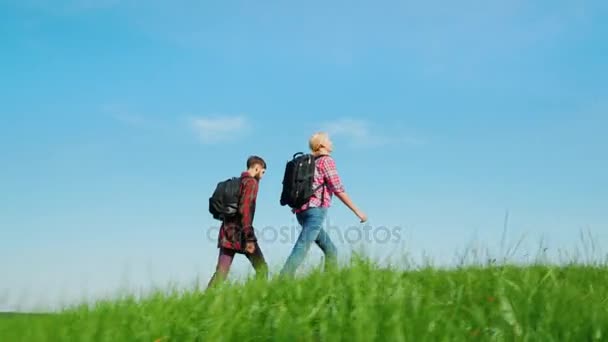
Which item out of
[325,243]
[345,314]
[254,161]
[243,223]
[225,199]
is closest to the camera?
[345,314]

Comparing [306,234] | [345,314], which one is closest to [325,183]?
[306,234]

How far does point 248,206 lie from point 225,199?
0.41m

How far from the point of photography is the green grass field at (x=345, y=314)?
498cm

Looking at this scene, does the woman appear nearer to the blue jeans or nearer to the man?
the blue jeans

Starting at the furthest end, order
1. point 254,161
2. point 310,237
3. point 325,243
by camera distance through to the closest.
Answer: point 254,161 → point 325,243 → point 310,237

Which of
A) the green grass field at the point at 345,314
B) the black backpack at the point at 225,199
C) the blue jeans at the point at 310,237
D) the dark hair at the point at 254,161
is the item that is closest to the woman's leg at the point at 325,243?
the blue jeans at the point at 310,237

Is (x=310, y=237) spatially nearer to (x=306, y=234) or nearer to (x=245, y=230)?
(x=306, y=234)

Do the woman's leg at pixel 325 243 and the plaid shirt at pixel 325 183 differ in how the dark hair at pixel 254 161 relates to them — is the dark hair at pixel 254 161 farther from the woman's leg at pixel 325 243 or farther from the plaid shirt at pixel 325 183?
the woman's leg at pixel 325 243

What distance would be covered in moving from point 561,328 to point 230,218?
252 inches

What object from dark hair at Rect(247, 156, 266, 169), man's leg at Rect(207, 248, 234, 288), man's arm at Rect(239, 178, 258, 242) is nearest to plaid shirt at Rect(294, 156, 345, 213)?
A: man's arm at Rect(239, 178, 258, 242)

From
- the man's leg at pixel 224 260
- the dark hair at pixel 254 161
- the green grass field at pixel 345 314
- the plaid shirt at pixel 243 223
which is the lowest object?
the green grass field at pixel 345 314

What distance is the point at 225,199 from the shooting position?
10711 millimetres

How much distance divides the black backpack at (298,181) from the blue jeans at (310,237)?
213mm

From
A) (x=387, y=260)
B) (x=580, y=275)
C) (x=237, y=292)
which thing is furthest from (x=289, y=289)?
(x=580, y=275)
